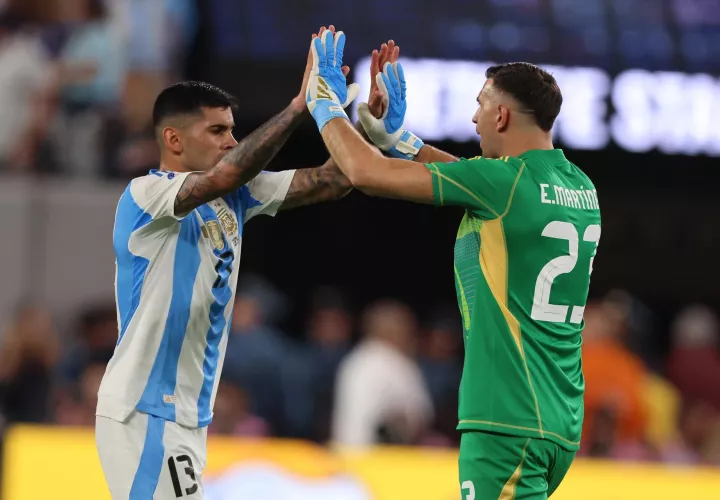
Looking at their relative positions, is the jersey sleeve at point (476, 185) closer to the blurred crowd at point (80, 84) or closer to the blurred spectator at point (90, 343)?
the blurred spectator at point (90, 343)

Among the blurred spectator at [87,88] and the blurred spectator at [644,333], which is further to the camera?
the blurred spectator at [644,333]

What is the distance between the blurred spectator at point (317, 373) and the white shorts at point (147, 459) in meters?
5.36

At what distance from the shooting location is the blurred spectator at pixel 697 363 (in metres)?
12.0

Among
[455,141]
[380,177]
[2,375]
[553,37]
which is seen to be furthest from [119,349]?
[553,37]

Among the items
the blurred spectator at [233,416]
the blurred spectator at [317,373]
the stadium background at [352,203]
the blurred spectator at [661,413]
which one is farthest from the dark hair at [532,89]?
the blurred spectator at [317,373]

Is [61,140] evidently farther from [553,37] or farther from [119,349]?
[119,349]

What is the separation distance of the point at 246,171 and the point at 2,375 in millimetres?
5384

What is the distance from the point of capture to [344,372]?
33.6 feet

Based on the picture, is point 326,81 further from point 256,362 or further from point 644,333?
point 644,333

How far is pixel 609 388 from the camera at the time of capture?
1009cm

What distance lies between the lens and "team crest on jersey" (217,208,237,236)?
526cm

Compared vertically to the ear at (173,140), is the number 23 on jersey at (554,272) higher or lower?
lower

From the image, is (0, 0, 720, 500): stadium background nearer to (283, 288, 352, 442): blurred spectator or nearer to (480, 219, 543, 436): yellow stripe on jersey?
(283, 288, 352, 442): blurred spectator

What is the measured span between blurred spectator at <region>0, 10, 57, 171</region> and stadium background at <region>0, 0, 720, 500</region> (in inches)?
0.7
